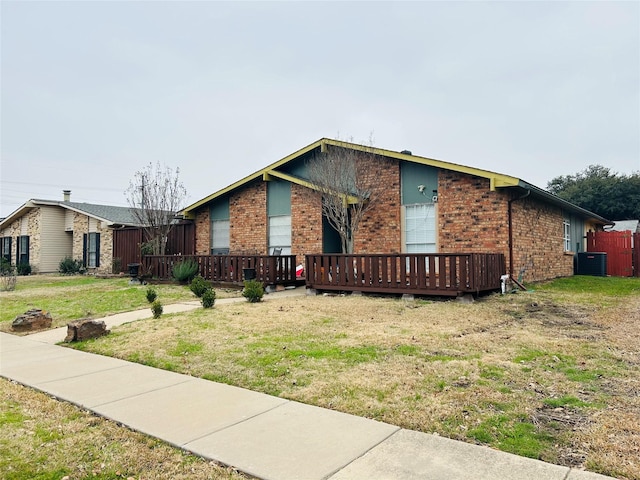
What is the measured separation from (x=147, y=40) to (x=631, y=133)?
34732 mm

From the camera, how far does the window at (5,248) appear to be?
29.6m

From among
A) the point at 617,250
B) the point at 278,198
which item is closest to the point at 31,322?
the point at 278,198

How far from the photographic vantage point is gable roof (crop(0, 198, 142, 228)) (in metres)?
23.4

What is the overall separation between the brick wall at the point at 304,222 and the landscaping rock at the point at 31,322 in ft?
26.9

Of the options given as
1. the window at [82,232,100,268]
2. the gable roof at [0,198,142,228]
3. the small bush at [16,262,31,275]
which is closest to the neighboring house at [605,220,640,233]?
the gable roof at [0,198,142,228]

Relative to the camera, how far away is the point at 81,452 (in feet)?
10.6

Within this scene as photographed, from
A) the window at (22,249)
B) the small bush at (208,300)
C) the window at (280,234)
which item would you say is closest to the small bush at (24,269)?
the window at (22,249)

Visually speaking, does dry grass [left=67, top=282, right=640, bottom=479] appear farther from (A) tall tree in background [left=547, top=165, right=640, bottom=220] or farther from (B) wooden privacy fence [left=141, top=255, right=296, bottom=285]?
(A) tall tree in background [left=547, top=165, right=640, bottom=220]

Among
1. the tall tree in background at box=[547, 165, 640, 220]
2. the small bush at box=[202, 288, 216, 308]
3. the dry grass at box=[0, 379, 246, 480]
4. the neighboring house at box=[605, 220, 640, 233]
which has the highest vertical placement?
the tall tree in background at box=[547, 165, 640, 220]

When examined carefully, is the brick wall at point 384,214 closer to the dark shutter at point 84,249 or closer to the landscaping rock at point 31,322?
the landscaping rock at point 31,322

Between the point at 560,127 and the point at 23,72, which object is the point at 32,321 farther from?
the point at 560,127

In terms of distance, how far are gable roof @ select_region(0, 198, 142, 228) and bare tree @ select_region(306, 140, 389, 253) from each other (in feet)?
40.0

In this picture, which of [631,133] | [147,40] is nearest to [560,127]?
[631,133]

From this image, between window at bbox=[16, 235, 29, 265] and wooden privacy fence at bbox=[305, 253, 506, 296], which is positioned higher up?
window at bbox=[16, 235, 29, 265]
